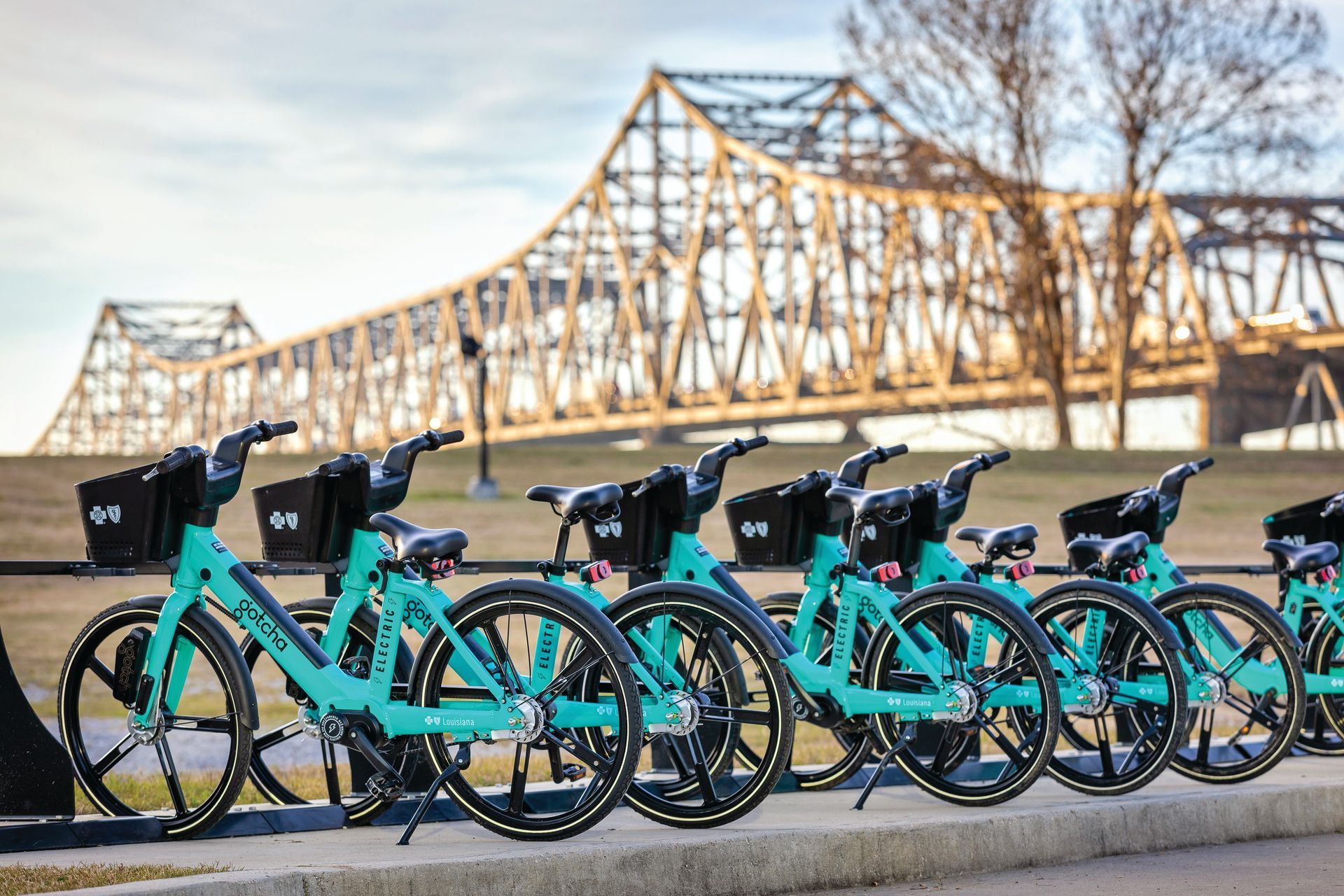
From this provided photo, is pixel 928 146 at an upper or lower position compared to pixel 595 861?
upper

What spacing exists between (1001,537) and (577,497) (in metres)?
1.63

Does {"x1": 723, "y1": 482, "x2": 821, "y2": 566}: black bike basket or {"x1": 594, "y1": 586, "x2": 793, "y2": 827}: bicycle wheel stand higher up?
{"x1": 723, "y1": 482, "x2": 821, "y2": 566}: black bike basket

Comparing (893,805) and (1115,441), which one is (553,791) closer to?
(893,805)

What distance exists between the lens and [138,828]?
4785 mm

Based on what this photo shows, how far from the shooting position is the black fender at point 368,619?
502 cm

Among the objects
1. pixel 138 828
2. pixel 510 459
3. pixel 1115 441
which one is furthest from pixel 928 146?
pixel 138 828

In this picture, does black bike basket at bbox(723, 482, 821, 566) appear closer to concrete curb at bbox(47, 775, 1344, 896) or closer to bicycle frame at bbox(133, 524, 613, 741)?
concrete curb at bbox(47, 775, 1344, 896)

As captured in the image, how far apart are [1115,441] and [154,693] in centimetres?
2846

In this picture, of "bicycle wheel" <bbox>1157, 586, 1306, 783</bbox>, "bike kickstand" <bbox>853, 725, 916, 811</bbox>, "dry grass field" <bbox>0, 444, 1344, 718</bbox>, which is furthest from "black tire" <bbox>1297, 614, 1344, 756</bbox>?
"dry grass field" <bbox>0, 444, 1344, 718</bbox>

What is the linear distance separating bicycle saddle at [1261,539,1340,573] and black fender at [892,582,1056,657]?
77.0 inches

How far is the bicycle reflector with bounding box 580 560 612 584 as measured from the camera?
509 cm

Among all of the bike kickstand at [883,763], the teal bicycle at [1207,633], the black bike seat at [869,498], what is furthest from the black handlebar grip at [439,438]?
the teal bicycle at [1207,633]

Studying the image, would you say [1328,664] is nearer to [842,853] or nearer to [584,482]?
[842,853]

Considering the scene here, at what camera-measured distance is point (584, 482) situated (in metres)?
27.6
